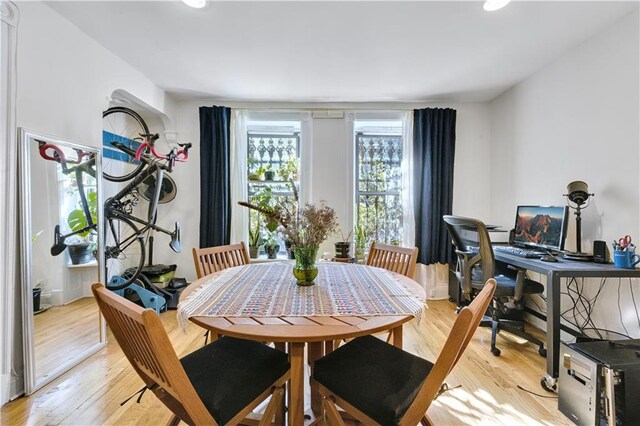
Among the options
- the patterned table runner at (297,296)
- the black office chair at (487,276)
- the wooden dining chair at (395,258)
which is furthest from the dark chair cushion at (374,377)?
the black office chair at (487,276)

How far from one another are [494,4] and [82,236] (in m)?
3.28

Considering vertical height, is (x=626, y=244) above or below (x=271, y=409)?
above

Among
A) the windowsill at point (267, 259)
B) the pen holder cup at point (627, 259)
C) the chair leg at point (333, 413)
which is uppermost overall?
the pen holder cup at point (627, 259)

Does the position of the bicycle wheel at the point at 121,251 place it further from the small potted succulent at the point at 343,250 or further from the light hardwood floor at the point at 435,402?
the small potted succulent at the point at 343,250

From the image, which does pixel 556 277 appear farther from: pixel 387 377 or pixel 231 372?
pixel 231 372

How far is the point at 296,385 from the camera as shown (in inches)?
40.6

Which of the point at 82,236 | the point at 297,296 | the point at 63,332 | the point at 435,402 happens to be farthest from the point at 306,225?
the point at 63,332

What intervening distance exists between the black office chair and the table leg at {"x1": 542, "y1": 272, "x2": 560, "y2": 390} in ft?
1.05

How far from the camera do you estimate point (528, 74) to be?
2.74 m

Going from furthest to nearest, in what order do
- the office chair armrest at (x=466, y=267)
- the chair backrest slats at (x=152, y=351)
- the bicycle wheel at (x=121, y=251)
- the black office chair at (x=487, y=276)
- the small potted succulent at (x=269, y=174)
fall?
the small potted succulent at (x=269, y=174) < the bicycle wheel at (x=121, y=251) < the office chair armrest at (x=466, y=267) < the black office chair at (x=487, y=276) < the chair backrest slats at (x=152, y=351)

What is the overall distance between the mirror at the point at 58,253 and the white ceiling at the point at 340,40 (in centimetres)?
101

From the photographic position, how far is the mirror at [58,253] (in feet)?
5.58

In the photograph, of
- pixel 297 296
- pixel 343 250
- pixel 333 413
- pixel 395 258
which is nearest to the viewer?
pixel 333 413

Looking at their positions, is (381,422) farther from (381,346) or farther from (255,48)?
(255,48)
